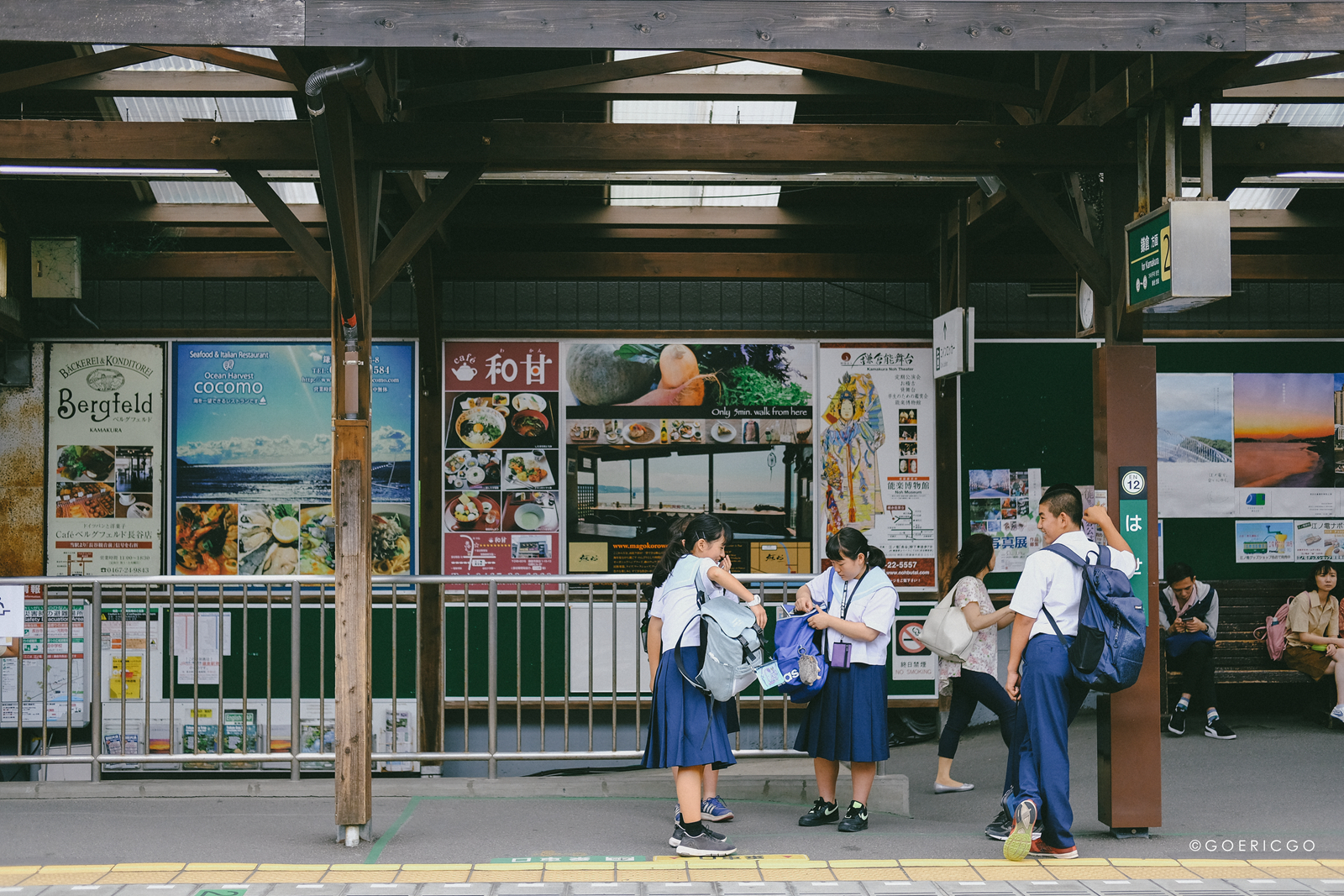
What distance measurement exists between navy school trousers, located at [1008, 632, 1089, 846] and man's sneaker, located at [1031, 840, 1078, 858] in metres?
0.02

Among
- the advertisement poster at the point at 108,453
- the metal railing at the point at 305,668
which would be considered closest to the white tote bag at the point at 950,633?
the metal railing at the point at 305,668

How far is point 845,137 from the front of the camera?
5.91 metres

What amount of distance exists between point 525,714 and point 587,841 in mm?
3457

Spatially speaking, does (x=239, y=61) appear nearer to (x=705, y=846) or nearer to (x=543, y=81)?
(x=543, y=81)

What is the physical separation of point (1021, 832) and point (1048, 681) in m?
0.69

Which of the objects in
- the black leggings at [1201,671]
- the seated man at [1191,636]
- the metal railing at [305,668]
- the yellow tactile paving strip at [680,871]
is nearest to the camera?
the yellow tactile paving strip at [680,871]

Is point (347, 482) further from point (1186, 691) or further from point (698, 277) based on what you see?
point (1186, 691)

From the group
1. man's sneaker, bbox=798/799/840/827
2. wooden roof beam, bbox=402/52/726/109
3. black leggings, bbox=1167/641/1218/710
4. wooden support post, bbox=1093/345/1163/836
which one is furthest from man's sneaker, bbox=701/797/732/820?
black leggings, bbox=1167/641/1218/710

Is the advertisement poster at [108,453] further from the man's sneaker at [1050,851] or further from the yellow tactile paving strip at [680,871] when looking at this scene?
the man's sneaker at [1050,851]

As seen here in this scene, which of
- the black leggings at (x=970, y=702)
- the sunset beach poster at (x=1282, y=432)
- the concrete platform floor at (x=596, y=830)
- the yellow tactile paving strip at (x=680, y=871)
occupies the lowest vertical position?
the concrete platform floor at (x=596, y=830)

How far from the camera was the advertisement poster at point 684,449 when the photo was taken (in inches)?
361

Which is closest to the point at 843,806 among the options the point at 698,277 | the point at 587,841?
the point at 587,841

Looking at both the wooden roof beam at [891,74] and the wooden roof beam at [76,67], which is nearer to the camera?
the wooden roof beam at [76,67]

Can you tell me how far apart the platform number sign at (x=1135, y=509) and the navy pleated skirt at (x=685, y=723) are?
7.42 ft
